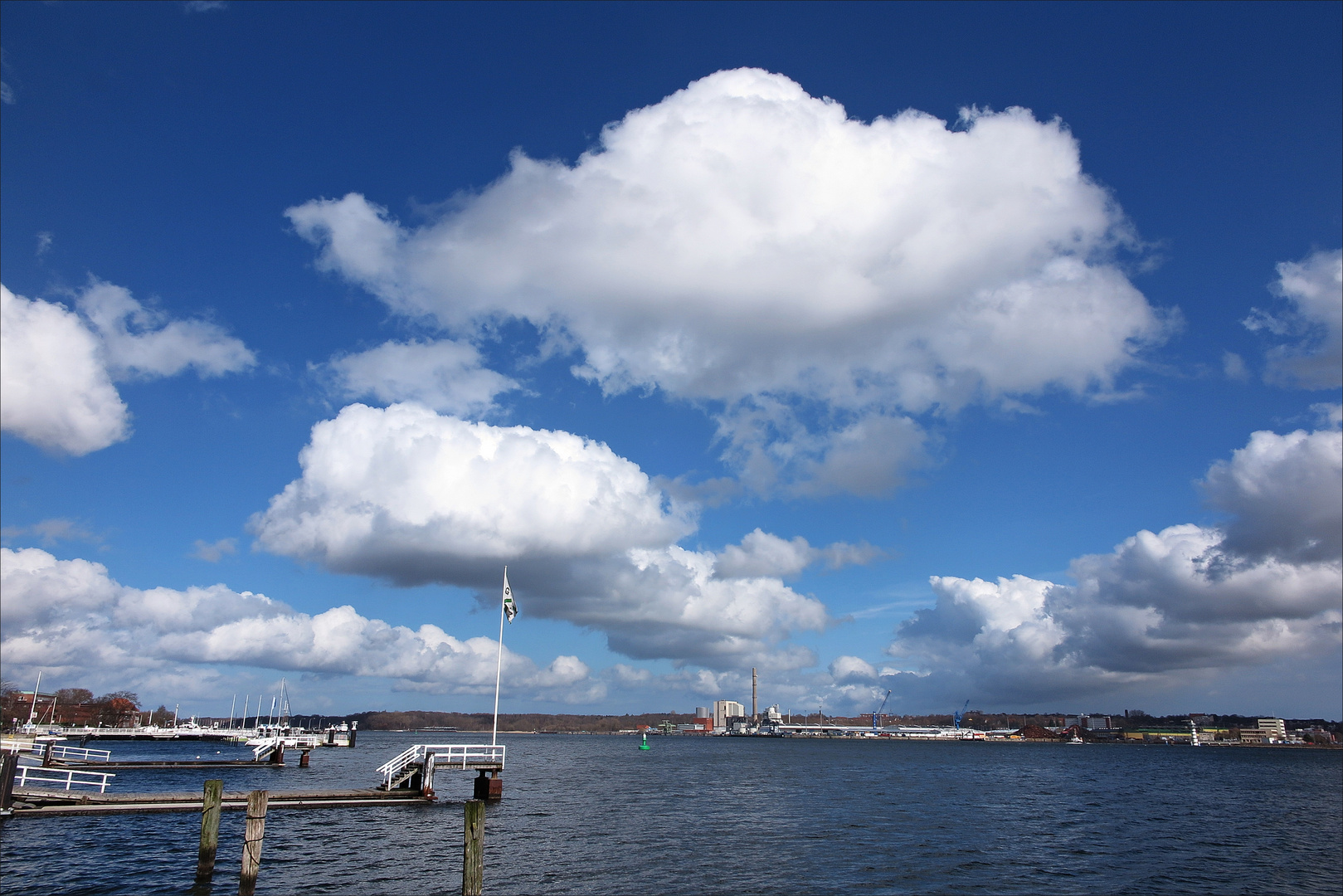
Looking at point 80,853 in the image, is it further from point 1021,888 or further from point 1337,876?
point 1337,876

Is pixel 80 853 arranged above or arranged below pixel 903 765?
above

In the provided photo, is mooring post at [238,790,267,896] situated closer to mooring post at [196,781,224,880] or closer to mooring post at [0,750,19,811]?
mooring post at [196,781,224,880]

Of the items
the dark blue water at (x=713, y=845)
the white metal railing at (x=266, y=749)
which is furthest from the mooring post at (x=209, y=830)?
the white metal railing at (x=266, y=749)

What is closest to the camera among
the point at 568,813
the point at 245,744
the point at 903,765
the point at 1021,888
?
the point at 1021,888

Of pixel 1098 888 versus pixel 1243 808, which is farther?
pixel 1243 808

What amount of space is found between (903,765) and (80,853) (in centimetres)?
12585

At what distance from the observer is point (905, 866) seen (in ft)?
119

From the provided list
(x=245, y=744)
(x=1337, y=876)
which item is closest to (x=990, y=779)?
(x=1337, y=876)

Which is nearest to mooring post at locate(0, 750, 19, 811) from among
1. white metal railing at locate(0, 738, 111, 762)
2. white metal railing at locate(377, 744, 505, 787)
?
white metal railing at locate(377, 744, 505, 787)

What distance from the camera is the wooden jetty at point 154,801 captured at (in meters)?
38.8

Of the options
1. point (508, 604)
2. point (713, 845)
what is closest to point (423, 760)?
point (508, 604)

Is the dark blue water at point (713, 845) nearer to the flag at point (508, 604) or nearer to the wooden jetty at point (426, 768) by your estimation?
the wooden jetty at point (426, 768)

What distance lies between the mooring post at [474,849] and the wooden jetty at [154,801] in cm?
2238

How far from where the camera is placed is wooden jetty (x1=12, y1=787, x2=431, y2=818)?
38.8 metres
